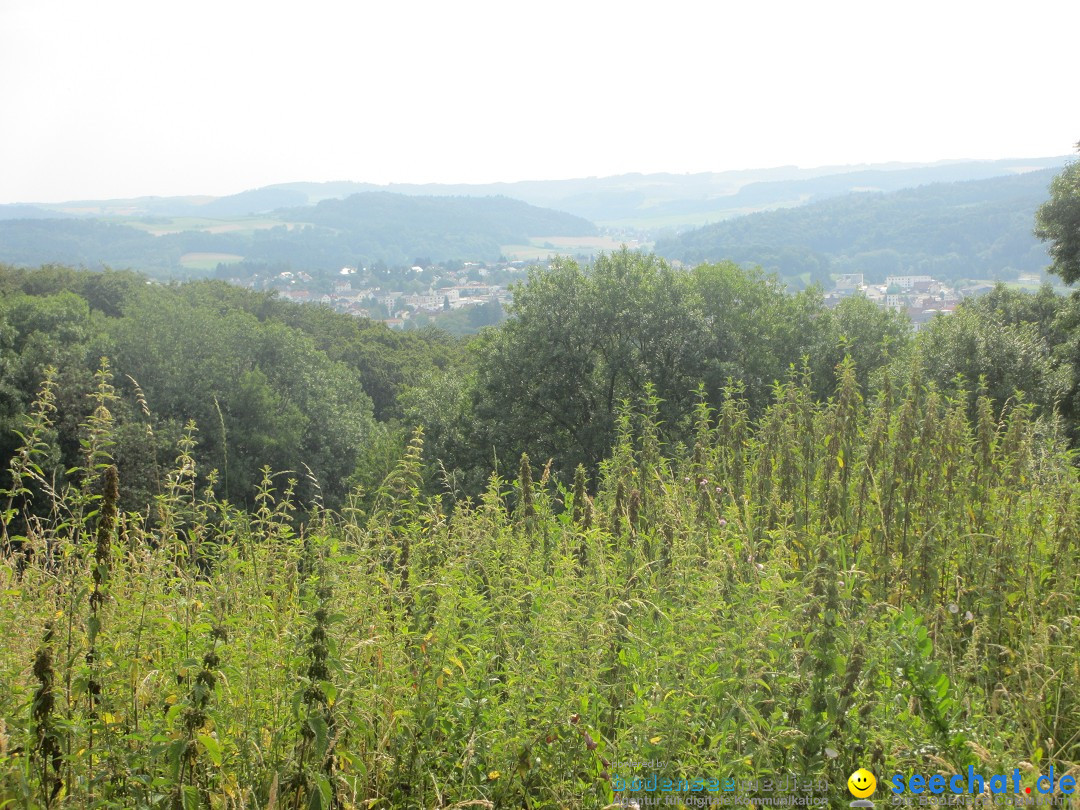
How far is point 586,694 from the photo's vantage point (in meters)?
2.78

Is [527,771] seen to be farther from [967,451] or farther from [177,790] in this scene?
[967,451]

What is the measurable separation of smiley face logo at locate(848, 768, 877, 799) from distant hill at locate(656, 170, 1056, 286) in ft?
266

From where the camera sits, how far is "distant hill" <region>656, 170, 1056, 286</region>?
293 feet

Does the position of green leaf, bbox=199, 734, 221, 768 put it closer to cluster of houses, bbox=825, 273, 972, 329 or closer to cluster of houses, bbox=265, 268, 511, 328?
cluster of houses, bbox=825, 273, 972, 329

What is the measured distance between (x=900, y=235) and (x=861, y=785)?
115 metres

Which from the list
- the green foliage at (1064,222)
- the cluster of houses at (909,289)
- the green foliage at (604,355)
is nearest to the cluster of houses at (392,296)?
the cluster of houses at (909,289)

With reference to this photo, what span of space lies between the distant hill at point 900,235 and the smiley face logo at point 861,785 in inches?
3189

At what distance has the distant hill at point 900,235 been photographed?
293 feet

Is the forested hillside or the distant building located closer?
the forested hillside

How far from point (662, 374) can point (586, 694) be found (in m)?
16.2

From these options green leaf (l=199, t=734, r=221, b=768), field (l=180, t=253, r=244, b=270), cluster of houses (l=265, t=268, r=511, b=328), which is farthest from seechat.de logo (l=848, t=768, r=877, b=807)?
field (l=180, t=253, r=244, b=270)

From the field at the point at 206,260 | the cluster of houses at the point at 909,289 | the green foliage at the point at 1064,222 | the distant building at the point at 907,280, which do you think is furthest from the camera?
the field at the point at 206,260

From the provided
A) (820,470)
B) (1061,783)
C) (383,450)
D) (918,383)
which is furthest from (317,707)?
(383,450)

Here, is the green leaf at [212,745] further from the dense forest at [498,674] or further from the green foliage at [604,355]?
the green foliage at [604,355]
